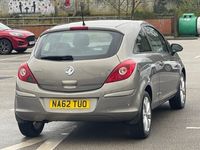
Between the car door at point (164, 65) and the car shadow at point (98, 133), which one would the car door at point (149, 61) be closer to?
the car door at point (164, 65)

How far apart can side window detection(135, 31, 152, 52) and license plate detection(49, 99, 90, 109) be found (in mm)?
1098

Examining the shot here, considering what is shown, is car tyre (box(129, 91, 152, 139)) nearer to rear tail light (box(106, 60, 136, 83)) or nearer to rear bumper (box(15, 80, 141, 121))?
rear bumper (box(15, 80, 141, 121))

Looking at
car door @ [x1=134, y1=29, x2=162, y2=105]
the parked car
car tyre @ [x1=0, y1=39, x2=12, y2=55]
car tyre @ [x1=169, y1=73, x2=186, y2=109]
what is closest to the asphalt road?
car tyre @ [x1=169, y1=73, x2=186, y2=109]

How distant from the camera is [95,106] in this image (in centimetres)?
716

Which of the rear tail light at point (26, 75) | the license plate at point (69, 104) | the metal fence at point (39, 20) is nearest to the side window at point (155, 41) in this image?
the license plate at point (69, 104)

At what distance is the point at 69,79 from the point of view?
727 cm

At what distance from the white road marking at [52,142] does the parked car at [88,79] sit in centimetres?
29

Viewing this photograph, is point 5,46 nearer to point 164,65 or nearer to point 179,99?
point 179,99

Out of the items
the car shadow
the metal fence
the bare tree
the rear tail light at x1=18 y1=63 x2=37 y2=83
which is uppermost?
the rear tail light at x1=18 y1=63 x2=37 y2=83

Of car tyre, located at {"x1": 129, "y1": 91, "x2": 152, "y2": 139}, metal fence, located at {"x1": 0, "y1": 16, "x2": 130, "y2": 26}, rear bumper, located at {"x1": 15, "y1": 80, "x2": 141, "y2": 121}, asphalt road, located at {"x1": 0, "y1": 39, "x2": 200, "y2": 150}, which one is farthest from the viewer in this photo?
metal fence, located at {"x1": 0, "y1": 16, "x2": 130, "y2": 26}

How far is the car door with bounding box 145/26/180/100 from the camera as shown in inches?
337

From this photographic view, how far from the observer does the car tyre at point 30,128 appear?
775 centimetres

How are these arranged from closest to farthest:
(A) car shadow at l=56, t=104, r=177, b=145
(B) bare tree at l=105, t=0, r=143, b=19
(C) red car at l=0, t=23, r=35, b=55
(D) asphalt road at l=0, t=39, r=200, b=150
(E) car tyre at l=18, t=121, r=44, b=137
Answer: (D) asphalt road at l=0, t=39, r=200, b=150
(A) car shadow at l=56, t=104, r=177, b=145
(E) car tyre at l=18, t=121, r=44, b=137
(C) red car at l=0, t=23, r=35, b=55
(B) bare tree at l=105, t=0, r=143, b=19

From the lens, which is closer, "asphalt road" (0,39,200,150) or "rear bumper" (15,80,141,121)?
"rear bumper" (15,80,141,121)
